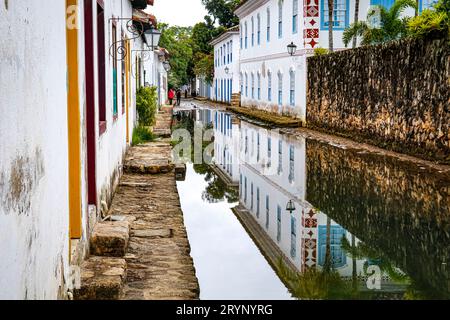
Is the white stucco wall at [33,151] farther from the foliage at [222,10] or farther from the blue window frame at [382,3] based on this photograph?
the foliage at [222,10]

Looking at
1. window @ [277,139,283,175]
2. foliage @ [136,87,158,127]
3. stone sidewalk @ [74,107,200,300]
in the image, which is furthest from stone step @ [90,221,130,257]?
foliage @ [136,87,158,127]

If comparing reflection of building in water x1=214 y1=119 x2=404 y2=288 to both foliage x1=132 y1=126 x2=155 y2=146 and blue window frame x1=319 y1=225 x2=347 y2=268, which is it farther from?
foliage x1=132 y1=126 x2=155 y2=146

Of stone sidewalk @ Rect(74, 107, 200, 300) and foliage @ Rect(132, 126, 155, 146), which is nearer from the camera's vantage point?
stone sidewalk @ Rect(74, 107, 200, 300)

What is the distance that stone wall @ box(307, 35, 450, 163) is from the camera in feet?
47.7

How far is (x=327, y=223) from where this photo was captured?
8805 mm

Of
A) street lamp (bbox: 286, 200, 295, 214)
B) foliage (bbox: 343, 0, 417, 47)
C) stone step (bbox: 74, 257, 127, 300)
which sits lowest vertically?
street lamp (bbox: 286, 200, 295, 214)

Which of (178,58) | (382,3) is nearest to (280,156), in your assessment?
(382,3)

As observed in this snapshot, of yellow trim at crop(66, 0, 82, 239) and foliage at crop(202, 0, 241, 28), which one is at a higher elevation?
foliage at crop(202, 0, 241, 28)

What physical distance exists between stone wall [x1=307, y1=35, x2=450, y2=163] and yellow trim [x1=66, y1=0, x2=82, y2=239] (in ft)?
32.2

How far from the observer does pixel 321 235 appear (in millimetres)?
8180

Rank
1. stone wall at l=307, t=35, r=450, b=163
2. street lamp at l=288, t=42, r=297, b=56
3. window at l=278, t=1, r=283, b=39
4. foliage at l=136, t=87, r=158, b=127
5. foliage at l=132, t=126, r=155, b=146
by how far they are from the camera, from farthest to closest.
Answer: window at l=278, t=1, r=283, b=39 < street lamp at l=288, t=42, r=297, b=56 < foliage at l=136, t=87, r=158, b=127 < foliage at l=132, t=126, r=155, b=146 < stone wall at l=307, t=35, r=450, b=163

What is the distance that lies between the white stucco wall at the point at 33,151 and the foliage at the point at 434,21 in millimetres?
10873

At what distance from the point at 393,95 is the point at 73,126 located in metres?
12.8
